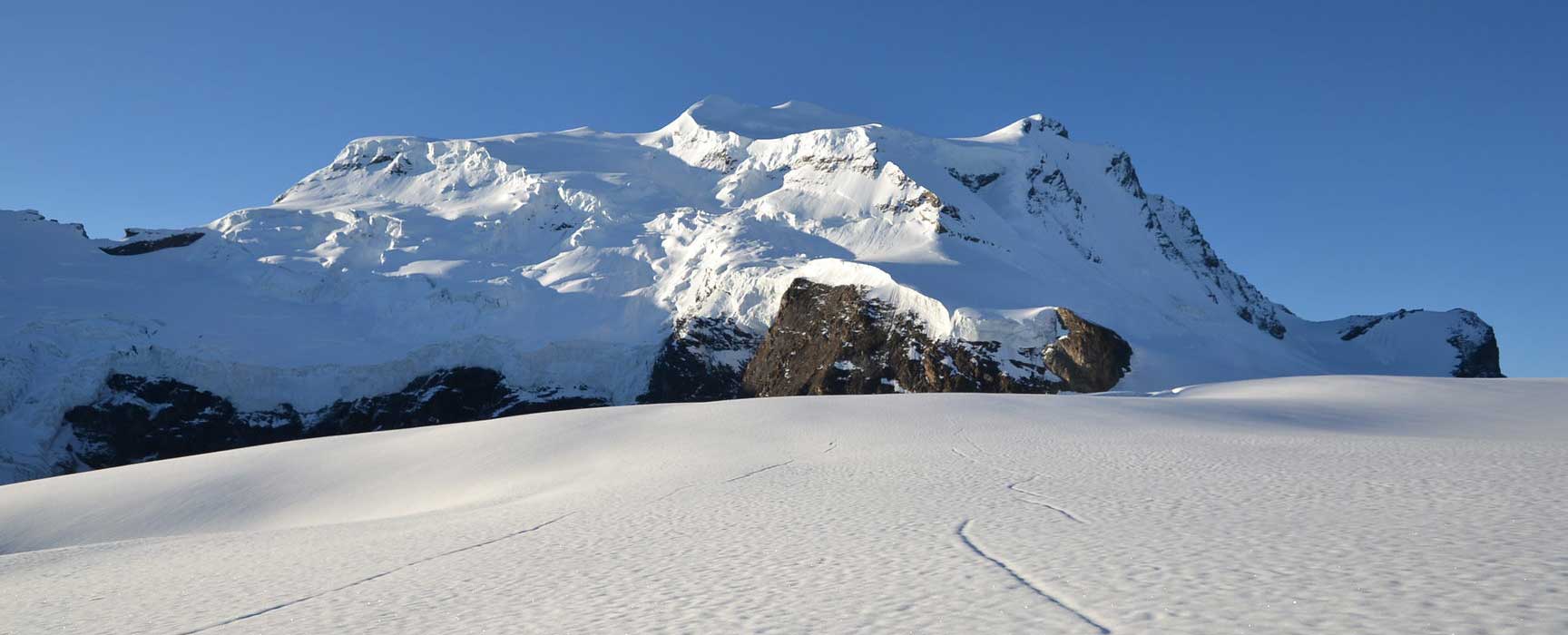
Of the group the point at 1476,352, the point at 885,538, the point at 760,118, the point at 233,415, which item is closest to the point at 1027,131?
the point at 760,118

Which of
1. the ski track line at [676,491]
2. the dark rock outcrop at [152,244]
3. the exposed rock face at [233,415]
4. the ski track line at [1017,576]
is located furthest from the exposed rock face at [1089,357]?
the dark rock outcrop at [152,244]

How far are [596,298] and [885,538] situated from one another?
213 feet

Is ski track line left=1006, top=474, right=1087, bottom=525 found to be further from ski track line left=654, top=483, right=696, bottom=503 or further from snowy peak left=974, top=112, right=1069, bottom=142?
snowy peak left=974, top=112, right=1069, bottom=142

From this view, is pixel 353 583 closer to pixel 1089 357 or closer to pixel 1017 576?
pixel 1017 576

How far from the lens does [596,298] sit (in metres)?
70.1

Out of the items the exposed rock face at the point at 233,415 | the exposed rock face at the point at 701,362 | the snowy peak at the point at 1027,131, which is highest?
the snowy peak at the point at 1027,131

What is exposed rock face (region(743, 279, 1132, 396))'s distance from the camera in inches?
1918

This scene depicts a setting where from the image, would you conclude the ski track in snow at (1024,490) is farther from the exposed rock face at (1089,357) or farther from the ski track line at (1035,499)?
the exposed rock face at (1089,357)

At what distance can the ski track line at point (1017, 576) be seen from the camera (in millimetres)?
4361

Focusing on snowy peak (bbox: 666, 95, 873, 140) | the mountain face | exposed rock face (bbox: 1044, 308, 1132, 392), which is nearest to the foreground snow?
exposed rock face (bbox: 1044, 308, 1132, 392)

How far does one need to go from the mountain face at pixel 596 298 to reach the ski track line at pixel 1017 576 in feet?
141

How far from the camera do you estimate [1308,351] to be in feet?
297

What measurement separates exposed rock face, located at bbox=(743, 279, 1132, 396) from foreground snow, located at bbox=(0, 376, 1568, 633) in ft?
99.0

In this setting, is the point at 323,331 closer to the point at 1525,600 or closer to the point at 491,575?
the point at 491,575
